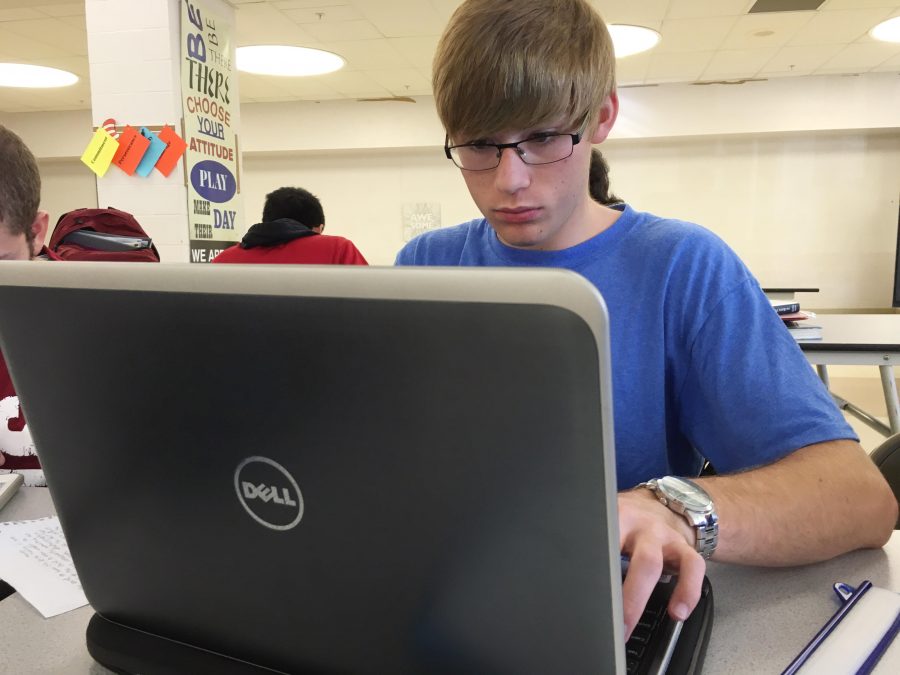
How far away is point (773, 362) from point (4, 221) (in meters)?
1.29

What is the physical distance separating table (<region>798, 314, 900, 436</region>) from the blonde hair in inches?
67.6

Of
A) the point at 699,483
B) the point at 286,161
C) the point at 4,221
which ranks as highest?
the point at 286,161

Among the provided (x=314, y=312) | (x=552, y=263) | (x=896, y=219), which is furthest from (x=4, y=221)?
(x=896, y=219)

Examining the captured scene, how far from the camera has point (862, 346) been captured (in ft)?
8.00

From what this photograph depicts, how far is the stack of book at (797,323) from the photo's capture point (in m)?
2.52

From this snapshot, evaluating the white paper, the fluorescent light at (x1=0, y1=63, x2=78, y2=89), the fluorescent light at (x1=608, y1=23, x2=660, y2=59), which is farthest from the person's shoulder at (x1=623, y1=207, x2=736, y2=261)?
the fluorescent light at (x1=0, y1=63, x2=78, y2=89)

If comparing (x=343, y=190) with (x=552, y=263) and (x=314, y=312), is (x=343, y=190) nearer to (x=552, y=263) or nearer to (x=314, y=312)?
(x=552, y=263)

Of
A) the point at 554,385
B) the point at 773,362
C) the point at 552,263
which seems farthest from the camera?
the point at 552,263

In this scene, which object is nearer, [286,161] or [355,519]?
[355,519]

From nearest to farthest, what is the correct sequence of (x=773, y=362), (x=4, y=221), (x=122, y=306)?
(x=122, y=306) < (x=773, y=362) < (x=4, y=221)

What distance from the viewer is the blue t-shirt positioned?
2.68 feet

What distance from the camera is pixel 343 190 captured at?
299 inches

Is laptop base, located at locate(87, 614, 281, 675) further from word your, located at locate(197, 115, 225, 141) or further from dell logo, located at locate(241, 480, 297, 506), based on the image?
word your, located at locate(197, 115, 225, 141)

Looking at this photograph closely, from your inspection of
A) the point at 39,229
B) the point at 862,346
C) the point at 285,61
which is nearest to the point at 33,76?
the point at 285,61
